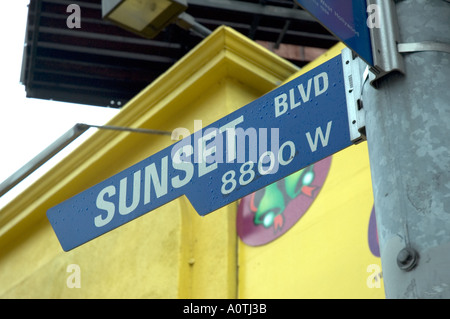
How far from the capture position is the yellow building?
5594 millimetres

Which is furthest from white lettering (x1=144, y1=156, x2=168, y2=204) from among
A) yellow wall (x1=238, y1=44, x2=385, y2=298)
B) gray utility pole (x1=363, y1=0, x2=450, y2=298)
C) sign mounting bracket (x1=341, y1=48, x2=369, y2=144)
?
yellow wall (x1=238, y1=44, x2=385, y2=298)

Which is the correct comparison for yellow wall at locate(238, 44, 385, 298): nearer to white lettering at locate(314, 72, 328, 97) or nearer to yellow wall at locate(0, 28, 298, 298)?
yellow wall at locate(0, 28, 298, 298)

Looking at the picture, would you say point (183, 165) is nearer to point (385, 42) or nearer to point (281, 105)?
point (281, 105)

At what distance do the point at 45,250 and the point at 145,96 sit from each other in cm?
208

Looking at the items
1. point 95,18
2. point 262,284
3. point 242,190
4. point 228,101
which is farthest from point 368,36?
point 95,18

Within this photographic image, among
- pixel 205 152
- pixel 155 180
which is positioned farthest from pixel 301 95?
pixel 155 180

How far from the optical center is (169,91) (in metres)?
7.38

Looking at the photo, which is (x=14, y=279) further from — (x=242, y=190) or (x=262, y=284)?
(x=242, y=190)

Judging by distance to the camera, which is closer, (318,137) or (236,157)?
(318,137)

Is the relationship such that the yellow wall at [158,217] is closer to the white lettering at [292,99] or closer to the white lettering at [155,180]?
the white lettering at [155,180]

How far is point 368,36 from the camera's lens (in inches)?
92.4

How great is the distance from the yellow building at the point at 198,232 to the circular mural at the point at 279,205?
0.06 ft

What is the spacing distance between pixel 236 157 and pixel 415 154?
0.98m

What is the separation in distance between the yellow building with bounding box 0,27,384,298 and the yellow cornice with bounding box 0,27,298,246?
0.01 meters
